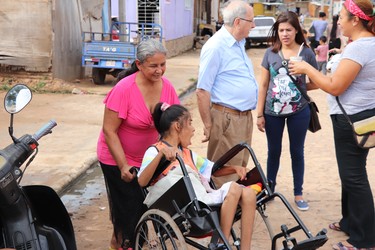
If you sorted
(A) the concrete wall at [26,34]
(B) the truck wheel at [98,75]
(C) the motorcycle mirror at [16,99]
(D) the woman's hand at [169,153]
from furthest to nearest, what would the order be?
1. (B) the truck wheel at [98,75]
2. (A) the concrete wall at [26,34]
3. (D) the woman's hand at [169,153]
4. (C) the motorcycle mirror at [16,99]

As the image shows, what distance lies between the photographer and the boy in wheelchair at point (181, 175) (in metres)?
3.52

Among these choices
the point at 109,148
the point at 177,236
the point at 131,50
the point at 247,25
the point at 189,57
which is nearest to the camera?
the point at 177,236

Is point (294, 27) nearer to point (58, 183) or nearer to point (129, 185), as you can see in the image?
point (129, 185)

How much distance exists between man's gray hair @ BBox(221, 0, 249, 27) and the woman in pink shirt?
0.90 meters

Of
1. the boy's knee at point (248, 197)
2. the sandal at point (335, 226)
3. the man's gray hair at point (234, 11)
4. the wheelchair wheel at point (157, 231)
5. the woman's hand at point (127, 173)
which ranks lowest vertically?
the sandal at point (335, 226)

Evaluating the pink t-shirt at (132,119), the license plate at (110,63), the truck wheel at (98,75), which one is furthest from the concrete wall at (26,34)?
the pink t-shirt at (132,119)

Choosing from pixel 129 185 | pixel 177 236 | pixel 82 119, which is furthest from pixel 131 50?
pixel 177 236

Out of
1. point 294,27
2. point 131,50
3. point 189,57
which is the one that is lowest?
point 189,57

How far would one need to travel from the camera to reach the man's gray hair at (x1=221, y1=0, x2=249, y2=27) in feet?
14.8

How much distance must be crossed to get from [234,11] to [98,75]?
9.35m

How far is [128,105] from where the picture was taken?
3.84 metres

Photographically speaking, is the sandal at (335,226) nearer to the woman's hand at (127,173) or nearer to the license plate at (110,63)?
the woman's hand at (127,173)

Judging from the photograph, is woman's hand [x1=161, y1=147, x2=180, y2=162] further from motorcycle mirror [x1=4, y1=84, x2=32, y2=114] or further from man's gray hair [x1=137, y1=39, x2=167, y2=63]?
motorcycle mirror [x1=4, y1=84, x2=32, y2=114]

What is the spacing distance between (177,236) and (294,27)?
8.14 ft
